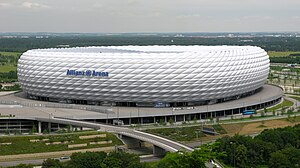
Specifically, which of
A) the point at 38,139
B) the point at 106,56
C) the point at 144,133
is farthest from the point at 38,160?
the point at 106,56

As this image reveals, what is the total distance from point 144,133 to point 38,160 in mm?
16946

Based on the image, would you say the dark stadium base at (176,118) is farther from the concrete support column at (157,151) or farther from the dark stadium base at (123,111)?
the concrete support column at (157,151)

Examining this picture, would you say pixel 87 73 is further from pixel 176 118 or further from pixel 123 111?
pixel 176 118

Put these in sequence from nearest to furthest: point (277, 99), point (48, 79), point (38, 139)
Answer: point (38, 139) < point (48, 79) < point (277, 99)

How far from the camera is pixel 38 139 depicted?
228 ft

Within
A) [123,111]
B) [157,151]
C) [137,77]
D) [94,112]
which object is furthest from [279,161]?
[94,112]

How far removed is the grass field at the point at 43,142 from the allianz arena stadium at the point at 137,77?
1868 centimetres

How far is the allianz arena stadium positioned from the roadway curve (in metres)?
12.7

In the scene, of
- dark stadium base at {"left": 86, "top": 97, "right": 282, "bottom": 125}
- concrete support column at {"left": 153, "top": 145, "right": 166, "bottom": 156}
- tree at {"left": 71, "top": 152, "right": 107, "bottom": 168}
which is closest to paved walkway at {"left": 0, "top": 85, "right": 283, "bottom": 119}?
dark stadium base at {"left": 86, "top": 97, "right": 282, "bottom": 125}

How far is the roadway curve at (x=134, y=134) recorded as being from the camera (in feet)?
205

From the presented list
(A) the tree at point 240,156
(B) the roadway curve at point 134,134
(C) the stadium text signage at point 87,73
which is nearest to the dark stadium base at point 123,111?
(B) the roadway curve at point 134,134

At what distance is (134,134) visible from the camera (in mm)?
71750

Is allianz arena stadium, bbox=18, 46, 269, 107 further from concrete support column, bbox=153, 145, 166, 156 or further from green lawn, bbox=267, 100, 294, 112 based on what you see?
concrete support column, bbox=153, 145, 166, 156

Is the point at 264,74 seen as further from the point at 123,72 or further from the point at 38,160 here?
the point at 38,160
